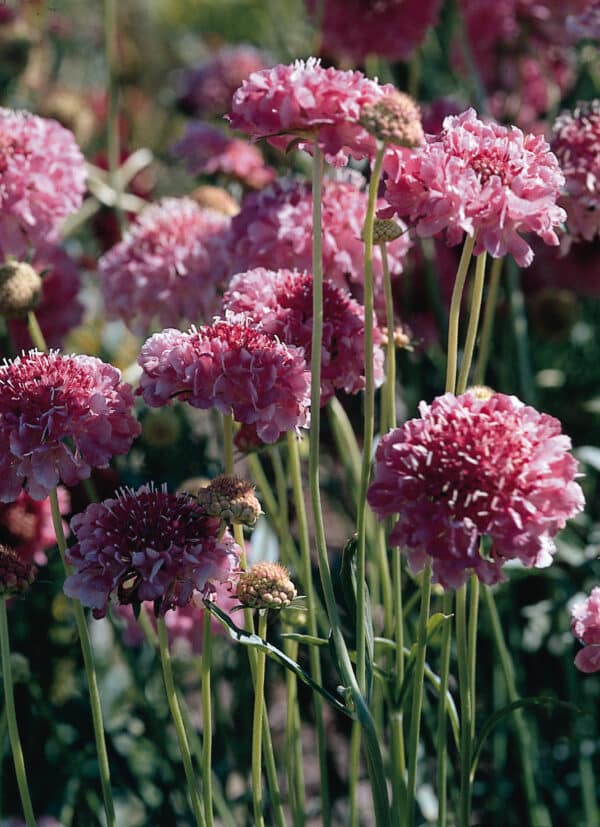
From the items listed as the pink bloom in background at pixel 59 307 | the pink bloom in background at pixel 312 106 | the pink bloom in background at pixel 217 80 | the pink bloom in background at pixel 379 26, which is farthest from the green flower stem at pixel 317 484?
the pink bloom in background at pixel 217 80

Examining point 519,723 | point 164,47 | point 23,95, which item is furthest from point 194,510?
point 164,47

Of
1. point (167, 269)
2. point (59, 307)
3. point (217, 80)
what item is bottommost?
point (167, 269)

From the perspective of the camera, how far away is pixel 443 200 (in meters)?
0.78

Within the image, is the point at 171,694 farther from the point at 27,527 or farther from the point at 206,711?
the point at 27,527

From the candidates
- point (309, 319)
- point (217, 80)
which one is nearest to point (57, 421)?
point (309, 319)

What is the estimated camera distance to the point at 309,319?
89 centimetres

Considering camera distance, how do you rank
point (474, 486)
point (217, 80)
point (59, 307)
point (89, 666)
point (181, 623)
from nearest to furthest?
1. point (474, 486)
2. point (89, 666)
3. point (181, 623)
4. point (59, 307)
5. point (217, 80)

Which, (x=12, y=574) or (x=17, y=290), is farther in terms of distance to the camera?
(x=17, y=290)

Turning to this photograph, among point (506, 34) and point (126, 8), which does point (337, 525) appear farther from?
point (126, 8)

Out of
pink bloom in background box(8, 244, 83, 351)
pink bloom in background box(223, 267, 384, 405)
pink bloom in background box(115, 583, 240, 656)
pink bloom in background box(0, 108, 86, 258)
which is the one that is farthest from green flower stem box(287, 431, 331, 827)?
pink bloom in background box(8, 244, 83, 351)

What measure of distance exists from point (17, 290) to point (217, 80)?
1055 mm

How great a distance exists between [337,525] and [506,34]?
0.92 m

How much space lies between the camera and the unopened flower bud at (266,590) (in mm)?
750

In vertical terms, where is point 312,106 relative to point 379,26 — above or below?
below
